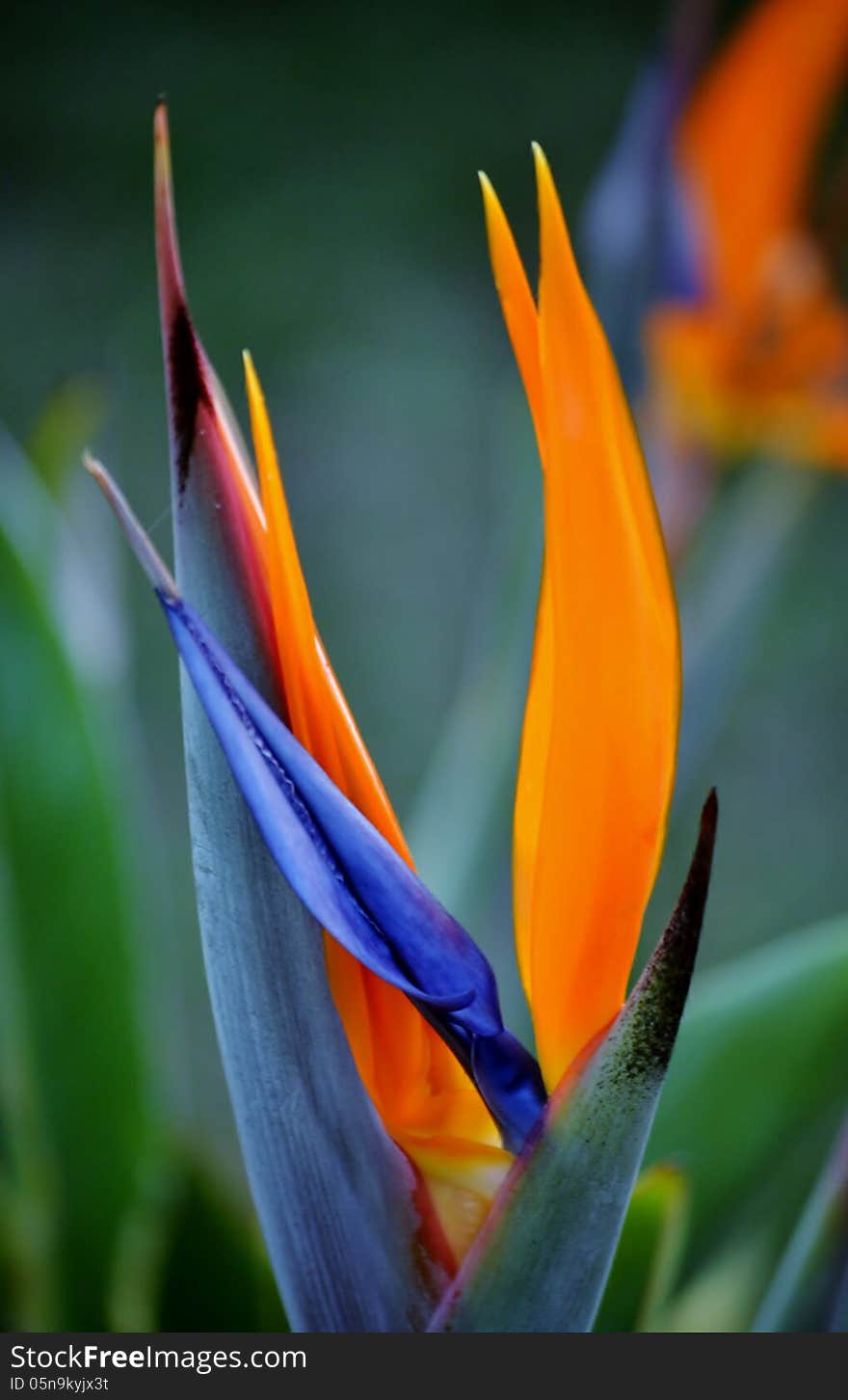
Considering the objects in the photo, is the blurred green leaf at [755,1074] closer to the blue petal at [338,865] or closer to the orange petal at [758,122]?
the blue petal at [338,865]

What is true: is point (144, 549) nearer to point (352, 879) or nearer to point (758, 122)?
point (352, 879)

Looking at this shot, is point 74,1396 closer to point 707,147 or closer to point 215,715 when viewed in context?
point 215,715

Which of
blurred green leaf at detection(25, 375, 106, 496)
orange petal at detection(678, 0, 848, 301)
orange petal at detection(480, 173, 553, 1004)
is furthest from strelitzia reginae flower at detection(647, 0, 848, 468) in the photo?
orange petal at detection(480, 173, 553, 1004)

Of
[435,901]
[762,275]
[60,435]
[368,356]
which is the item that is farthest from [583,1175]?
[368,356]

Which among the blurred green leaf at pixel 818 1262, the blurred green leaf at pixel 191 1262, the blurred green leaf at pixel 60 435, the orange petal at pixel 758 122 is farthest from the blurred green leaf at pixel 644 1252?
the orange petal at pixel 758 122

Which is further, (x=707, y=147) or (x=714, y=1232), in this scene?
(x=707, y=147)

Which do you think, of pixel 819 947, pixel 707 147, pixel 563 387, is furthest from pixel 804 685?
pixel 563 387
